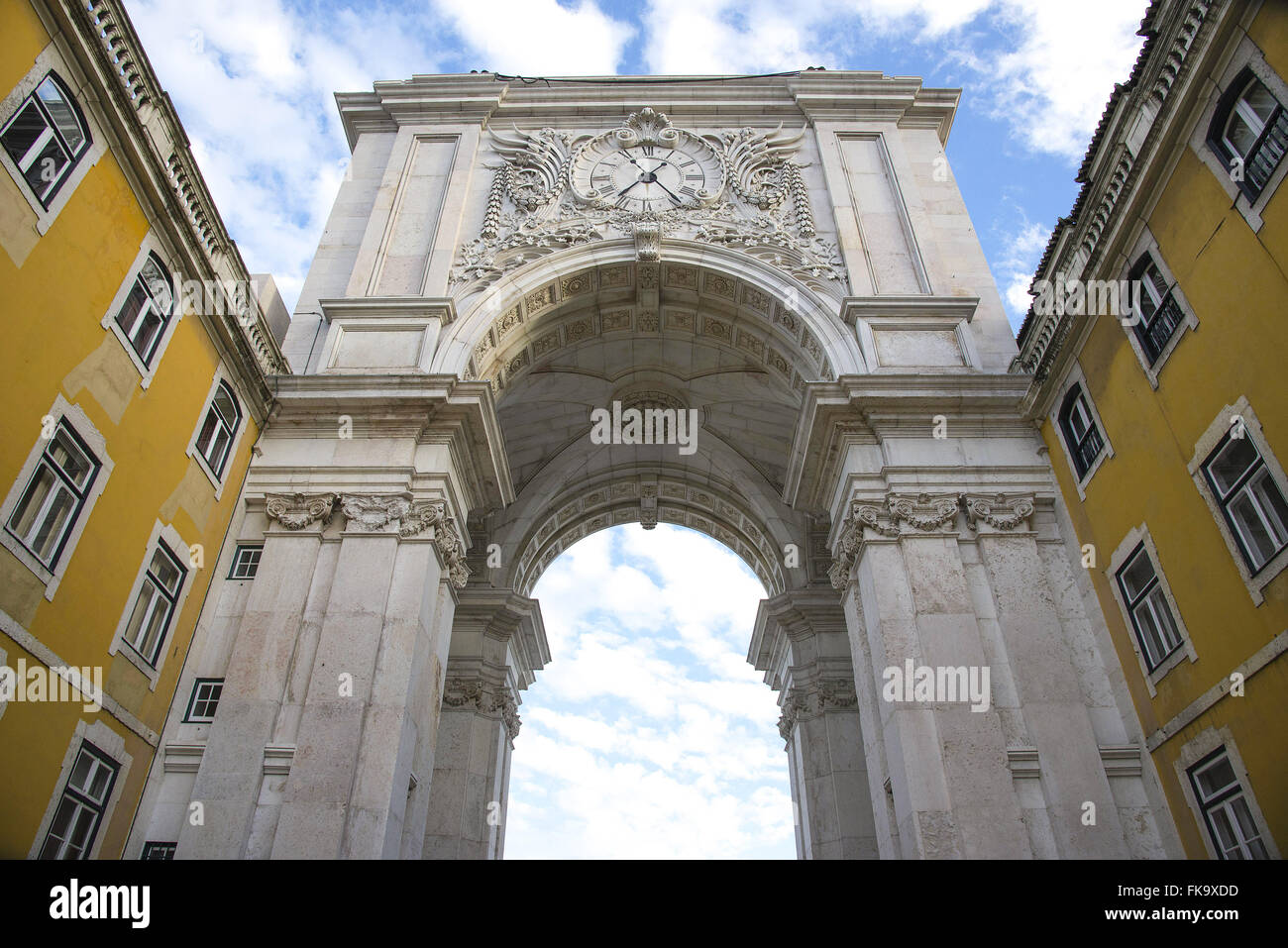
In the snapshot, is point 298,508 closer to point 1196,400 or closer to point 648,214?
point 648,214

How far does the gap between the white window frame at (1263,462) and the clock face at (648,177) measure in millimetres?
14277

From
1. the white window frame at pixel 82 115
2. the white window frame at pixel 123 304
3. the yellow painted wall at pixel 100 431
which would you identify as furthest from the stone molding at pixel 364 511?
the white window frame at pixel 82 115

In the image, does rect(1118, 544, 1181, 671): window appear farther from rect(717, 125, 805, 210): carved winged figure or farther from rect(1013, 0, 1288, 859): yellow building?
rect(717, 125, 805, 210): carved winged figure

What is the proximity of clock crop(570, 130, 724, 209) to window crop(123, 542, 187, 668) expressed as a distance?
13.8 metres

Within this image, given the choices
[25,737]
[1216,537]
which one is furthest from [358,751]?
[1216,537]

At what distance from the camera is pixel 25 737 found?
36.3ft

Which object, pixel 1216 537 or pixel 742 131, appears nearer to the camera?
pixel 1216 537

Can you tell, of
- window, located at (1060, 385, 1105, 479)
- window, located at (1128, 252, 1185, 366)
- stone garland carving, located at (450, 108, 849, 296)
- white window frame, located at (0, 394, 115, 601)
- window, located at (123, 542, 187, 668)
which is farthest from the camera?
stone garland carving, located at (450, 108, 849, 296)

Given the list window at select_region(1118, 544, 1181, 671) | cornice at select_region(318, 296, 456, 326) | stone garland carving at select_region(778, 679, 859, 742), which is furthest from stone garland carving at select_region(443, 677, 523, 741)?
window at select_region(1118, 544, 1181, 671)

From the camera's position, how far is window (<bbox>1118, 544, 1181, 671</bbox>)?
45.2ft

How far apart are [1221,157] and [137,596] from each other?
1753cm

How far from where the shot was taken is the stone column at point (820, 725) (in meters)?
22.7
